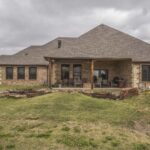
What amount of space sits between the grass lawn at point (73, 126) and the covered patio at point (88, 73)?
11.9 metres

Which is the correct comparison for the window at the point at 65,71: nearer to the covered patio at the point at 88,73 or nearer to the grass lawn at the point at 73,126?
the covered patio at the point at 88,73

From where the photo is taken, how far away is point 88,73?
1156 inches

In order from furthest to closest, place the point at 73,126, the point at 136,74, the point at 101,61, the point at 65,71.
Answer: the point at 101,61
the point at 65,71
the point at 136,74
the point at 73,126

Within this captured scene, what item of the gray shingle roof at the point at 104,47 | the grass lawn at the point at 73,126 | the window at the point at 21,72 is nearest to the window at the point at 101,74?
the gray shingle roof at the point at 104,47

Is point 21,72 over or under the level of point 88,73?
over

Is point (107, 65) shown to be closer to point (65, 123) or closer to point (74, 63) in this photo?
point (74, 63)

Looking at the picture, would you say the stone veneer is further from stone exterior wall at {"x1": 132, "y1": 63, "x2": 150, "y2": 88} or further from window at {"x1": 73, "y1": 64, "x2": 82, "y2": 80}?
window at {"x1": 73, "y1": 64, "x2": 82, "y2": 80}

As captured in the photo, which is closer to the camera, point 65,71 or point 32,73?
point 65,71

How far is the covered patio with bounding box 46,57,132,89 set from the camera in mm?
28688

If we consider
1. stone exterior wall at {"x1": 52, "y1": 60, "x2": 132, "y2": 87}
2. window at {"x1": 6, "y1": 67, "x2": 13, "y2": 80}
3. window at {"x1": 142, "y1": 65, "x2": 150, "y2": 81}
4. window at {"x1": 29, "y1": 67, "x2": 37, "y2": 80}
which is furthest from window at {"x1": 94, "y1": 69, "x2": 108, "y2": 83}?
window at {"x1": 6, "y1": 67, "x2": 13, "y2": 80}

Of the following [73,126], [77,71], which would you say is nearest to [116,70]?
[77,71]

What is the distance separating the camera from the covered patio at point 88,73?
2869 centimetres

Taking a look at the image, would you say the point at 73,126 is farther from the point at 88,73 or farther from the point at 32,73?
the point at 32,73

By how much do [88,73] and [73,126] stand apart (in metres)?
17.9
